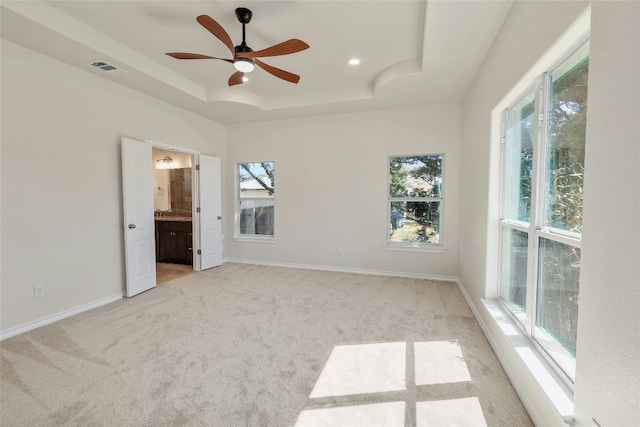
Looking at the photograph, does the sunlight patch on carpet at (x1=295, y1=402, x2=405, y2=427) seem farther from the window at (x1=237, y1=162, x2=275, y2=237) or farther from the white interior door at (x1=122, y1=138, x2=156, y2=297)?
the window at (x1=237, y1=162, x2=275, y2=237)

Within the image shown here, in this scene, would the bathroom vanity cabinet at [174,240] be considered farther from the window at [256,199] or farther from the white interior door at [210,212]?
the window at [256,199]

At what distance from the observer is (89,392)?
1.88 metres

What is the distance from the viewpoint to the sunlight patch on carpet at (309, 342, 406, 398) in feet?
6.32

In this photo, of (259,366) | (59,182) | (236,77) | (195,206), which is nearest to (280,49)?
(236,77)

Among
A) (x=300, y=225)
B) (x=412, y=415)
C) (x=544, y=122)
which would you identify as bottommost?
(x=412, y=415)

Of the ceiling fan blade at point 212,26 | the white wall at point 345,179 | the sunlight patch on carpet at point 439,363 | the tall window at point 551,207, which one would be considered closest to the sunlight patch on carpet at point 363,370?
the sunlight patch on carpet at point 439,363

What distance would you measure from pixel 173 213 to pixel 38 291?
337 centimetres

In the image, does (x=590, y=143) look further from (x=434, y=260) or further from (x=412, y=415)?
(x=434, y=260)

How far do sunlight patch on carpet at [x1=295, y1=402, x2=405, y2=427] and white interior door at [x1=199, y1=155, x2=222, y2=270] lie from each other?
3.89 metres

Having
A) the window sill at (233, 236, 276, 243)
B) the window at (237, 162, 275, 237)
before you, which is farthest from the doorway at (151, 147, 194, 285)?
the window at (237, 162, 275, 237)

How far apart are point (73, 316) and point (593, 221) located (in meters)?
4.42

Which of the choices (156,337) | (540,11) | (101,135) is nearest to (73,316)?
(156,337)

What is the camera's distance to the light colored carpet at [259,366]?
66.9 inches

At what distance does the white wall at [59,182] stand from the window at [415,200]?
389 cm
